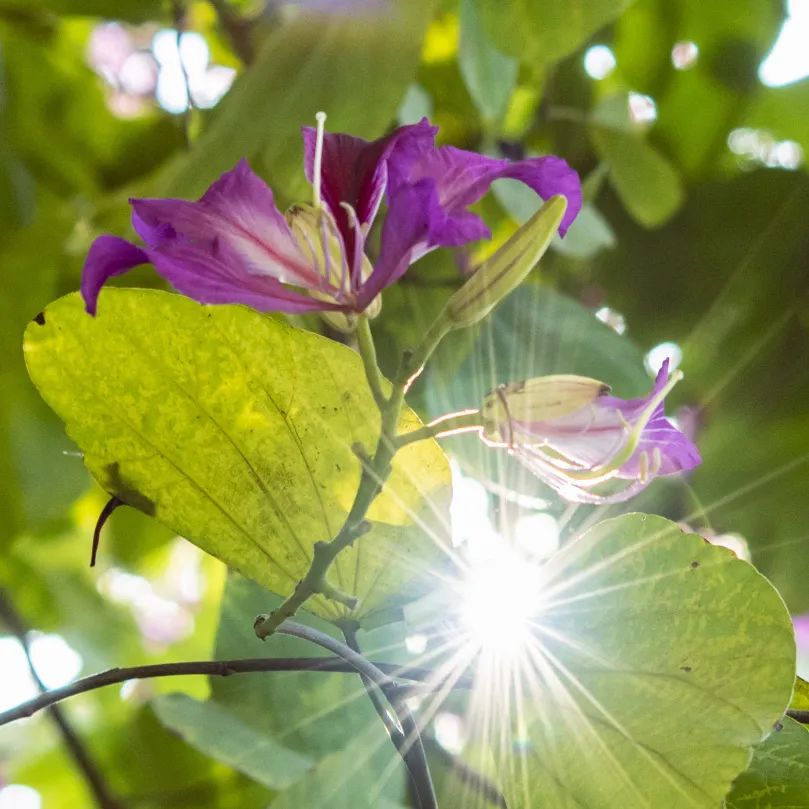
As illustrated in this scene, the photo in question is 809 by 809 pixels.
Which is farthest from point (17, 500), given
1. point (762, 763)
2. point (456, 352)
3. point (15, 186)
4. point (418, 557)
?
point (762, 763)

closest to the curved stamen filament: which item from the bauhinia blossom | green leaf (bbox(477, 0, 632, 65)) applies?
the bauhinia blossom

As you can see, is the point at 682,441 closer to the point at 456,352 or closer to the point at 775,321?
the point at 456,352

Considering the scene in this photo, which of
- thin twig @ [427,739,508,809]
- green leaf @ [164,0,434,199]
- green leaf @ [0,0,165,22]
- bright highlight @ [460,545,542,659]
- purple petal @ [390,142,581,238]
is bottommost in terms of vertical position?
thin twig @ [427,739,508,809]

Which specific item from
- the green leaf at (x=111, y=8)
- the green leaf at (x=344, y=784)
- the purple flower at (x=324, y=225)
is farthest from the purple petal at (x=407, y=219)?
the green leaf at (x=111, y=8)

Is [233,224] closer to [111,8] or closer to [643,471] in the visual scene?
[643,471]

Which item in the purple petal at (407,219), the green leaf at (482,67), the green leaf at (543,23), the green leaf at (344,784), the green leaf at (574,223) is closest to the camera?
the purple petal at (407,219)

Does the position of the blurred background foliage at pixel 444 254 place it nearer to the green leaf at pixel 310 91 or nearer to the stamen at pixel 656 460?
the green leaf at pixel 310 91

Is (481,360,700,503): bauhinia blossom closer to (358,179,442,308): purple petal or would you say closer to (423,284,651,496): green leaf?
(358,179,442,308): purple petal
